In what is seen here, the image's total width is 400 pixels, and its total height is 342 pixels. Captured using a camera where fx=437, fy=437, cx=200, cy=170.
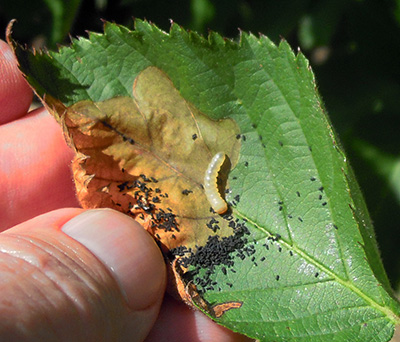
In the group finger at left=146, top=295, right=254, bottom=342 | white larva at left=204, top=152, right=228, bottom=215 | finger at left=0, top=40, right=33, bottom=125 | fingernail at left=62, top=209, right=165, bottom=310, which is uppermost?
finger at left=0, top=40, right=33, bottom=125

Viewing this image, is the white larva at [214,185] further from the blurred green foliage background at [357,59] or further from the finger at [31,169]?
the blurred green foliage background at [357,59]

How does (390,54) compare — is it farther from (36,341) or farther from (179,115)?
(36,341)

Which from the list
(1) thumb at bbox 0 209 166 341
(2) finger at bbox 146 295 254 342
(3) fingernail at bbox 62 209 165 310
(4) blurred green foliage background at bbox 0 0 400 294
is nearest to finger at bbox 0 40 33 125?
(4) blurred green foliage background at bbox 0 0 400 294

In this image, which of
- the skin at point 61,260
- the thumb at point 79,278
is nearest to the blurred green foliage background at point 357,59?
the skin at point 61,260

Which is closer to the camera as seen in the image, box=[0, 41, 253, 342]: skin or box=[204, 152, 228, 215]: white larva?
box=[0, 41, 253, 342]: skin

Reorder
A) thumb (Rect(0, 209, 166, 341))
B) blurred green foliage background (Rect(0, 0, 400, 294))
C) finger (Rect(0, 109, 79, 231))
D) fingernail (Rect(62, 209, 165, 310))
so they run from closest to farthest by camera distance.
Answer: thumb (Rect(0, 209, 166, 341)) < fingernail (Rect(62, 209, 165, 310)) < finger (Rect(0, 109, 79, 231)) < blurred green foliage background (Rect(0, 0, 400, 294))

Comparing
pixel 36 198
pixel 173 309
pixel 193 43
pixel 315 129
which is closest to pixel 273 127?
pixel 315 129

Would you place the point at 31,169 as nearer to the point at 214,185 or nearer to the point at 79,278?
the point at 79,278

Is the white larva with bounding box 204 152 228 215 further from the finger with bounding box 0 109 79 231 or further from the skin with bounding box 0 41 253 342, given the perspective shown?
the finger with bounding box 0 109 79 231
